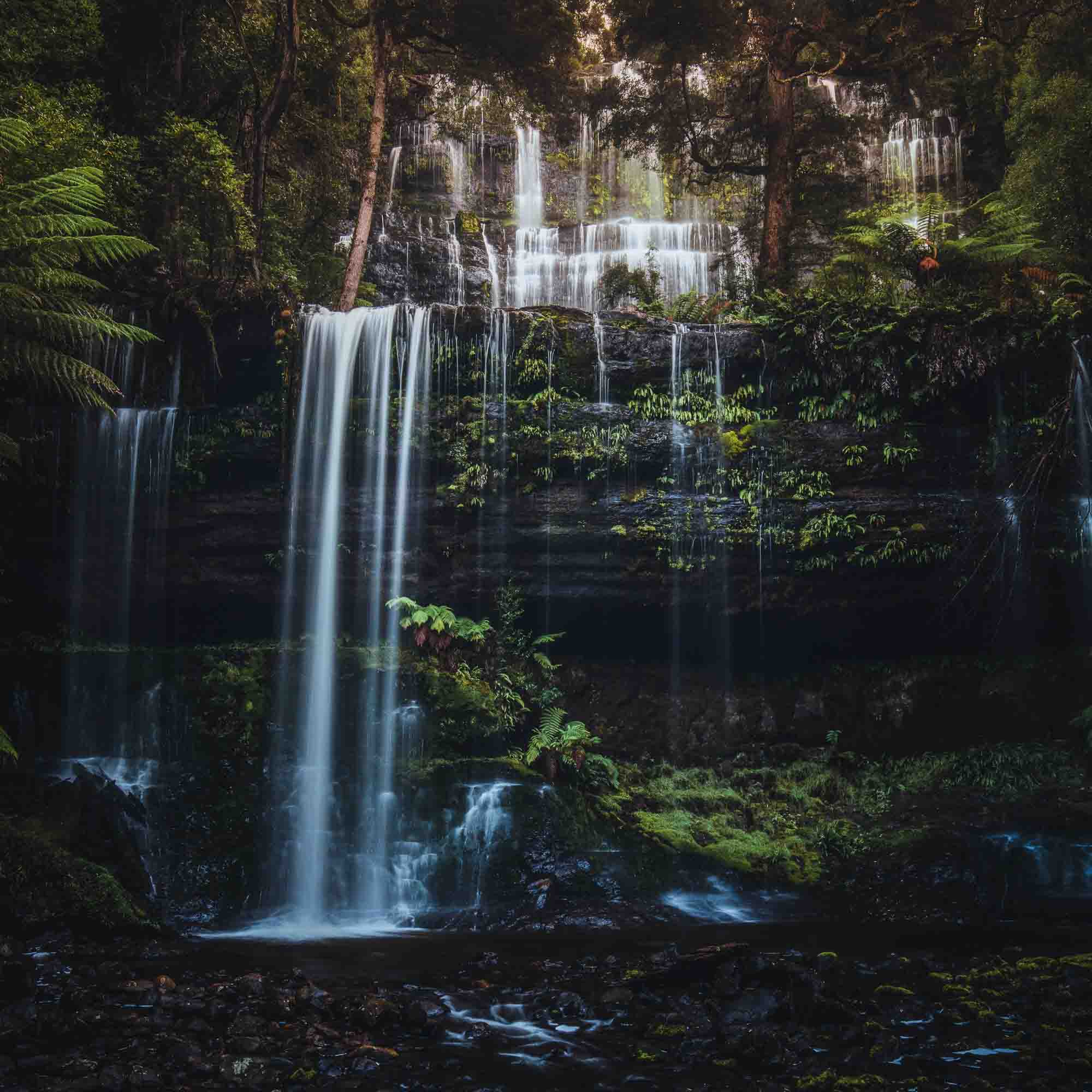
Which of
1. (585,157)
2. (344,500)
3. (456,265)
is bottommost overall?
(344,500)

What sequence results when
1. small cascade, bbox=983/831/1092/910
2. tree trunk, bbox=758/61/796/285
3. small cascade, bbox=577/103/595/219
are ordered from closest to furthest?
small cascade, bbox=983/831/1092/910 < tree trunk, bbox=758/61/796/285 < small cascade, bbox=577/103/595/219

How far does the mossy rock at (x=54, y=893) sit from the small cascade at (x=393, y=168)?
18848 millimetres

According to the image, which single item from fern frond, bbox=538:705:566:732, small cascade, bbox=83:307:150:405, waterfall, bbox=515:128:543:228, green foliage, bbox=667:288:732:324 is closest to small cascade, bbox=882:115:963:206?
waterfall, bbox=515:128:543:228

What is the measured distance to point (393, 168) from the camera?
23.4 metres

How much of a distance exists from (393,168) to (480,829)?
19.5m

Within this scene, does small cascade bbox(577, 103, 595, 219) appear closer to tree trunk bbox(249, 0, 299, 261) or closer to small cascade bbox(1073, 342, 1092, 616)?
tree trunk bbox(249, 0, 299, 261)

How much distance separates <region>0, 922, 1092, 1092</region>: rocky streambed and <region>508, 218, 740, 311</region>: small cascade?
1523cm

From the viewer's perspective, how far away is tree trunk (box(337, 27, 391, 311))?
1392 cm

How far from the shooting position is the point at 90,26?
45.5 ft

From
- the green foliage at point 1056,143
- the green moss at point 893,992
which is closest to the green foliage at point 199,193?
the green foliage at point 1056,143

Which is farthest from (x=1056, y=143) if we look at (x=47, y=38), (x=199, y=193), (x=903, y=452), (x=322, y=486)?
(x=47, y=38)

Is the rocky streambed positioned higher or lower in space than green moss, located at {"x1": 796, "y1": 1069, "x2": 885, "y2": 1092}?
lower

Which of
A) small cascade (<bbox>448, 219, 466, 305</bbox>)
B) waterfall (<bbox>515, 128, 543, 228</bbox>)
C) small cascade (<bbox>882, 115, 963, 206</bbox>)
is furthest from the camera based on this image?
waterfall (<bbox>515, 128, 543, 228</bbox>)

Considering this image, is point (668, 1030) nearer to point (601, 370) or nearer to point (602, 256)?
point (601, 370)
